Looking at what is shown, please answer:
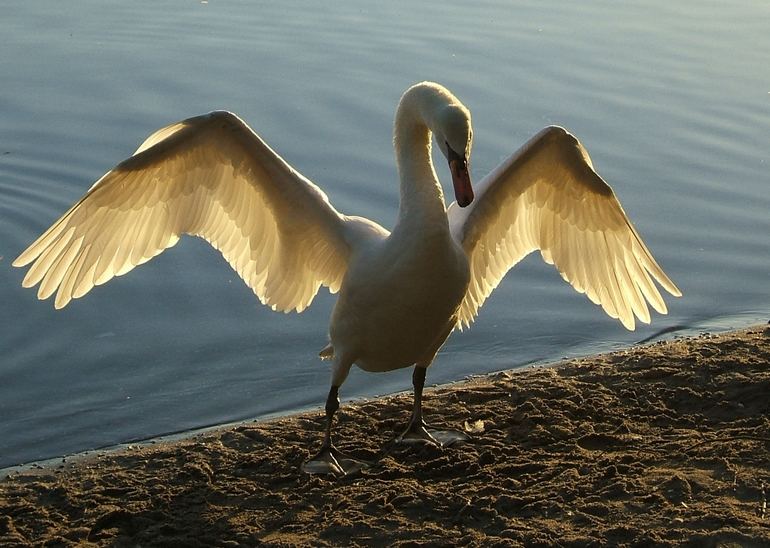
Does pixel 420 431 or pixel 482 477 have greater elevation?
pixel 420 431

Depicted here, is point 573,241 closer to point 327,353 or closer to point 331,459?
point 327,353

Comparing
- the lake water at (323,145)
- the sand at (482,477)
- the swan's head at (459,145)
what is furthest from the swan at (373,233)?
the lake water at (323,145)

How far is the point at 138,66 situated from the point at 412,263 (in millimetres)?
7733

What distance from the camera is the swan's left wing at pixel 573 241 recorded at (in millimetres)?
7445

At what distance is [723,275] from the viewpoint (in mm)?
9414

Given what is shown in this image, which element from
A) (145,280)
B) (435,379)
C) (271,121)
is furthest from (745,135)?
(145,280)

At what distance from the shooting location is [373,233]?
6.56m

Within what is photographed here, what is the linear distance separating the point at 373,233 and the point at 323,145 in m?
4.55

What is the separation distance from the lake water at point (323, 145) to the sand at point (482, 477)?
612 millimetres

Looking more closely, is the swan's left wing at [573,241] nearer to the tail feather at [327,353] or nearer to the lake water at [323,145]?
the lake water at [323,145]

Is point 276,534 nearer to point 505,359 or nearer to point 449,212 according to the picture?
point 449,212

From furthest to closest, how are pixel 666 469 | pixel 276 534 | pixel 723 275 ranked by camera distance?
pixel 723 275, pixel 666 469, pixel 276 534

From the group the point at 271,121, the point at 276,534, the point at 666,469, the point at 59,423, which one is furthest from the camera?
the point at 271,121

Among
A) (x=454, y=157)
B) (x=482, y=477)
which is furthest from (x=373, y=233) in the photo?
(x=482, y=477)
